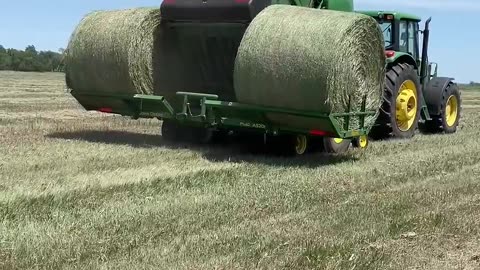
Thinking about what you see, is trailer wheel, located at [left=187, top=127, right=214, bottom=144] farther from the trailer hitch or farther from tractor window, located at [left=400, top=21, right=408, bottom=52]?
tractor window, located at [left=400, top=21, right=408, bottom=52]

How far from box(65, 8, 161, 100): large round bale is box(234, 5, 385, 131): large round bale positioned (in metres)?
1.73

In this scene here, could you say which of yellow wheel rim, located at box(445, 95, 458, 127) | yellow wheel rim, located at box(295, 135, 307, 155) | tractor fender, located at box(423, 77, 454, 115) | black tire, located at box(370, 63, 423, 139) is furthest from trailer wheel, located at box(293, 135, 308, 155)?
yellow wheel rim, located at box(445, 95, 458, 127)

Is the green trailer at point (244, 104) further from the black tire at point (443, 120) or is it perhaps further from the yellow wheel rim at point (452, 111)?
the yellow wheel rim at point (452, 111)

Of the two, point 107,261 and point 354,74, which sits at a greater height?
point 354,74

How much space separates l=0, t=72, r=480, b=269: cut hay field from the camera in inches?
160

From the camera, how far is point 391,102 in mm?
9867

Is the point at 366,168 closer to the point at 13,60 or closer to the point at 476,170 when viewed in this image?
the point at 476,170

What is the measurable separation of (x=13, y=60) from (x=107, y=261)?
2930 inches

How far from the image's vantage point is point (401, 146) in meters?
9.47

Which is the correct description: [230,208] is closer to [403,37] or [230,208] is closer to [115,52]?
[115,52]

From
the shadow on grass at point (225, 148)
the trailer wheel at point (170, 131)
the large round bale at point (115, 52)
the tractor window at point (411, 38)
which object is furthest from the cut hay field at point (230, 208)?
the tractor window at point (411, 38)

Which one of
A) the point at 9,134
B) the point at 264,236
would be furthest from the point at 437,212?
the point at 9,134

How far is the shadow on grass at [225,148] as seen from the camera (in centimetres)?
805

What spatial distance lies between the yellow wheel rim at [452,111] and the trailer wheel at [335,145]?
441cm
